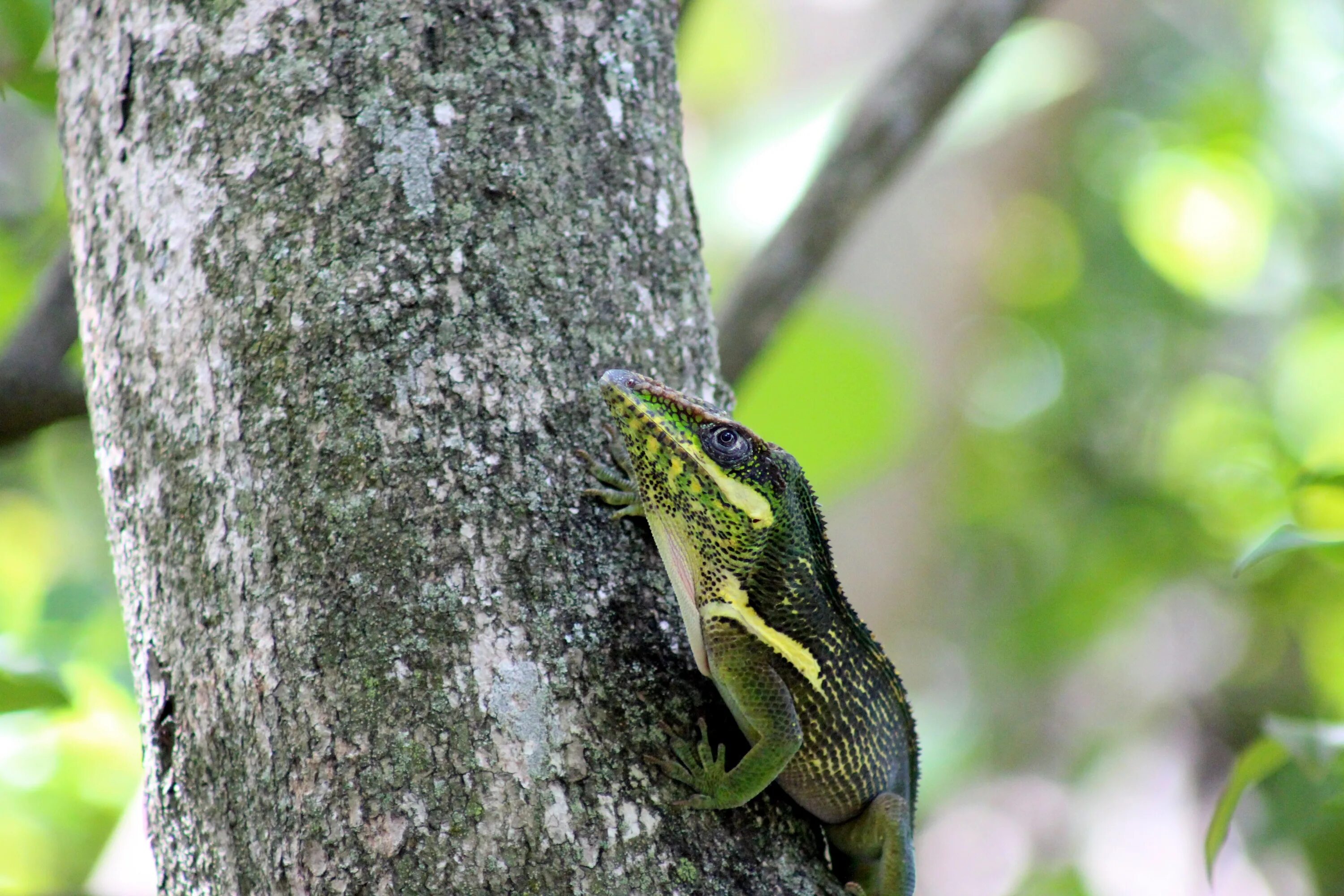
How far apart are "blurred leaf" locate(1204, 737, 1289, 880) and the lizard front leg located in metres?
1.12

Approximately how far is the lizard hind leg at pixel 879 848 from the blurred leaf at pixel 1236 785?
73 centimetres

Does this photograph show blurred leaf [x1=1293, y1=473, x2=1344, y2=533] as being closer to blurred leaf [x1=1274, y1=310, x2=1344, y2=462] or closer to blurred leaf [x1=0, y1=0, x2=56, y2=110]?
blurred leaf [x1=0, y1=0, x2=56, y2=110]

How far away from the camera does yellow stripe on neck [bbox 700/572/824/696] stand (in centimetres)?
234

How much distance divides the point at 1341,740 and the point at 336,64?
8.60 ft

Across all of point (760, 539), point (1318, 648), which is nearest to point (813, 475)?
point (760, 539)

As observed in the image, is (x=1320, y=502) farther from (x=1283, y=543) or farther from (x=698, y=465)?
(x=698, y=465)

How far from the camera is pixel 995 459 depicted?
30.7 ft

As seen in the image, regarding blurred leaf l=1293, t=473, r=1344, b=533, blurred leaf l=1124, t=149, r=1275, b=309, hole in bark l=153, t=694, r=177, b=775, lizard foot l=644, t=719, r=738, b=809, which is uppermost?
blurred leaf l=1124, t=149, r=1275, b=309

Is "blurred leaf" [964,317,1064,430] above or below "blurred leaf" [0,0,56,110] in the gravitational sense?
below

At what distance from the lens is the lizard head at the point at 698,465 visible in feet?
7.23

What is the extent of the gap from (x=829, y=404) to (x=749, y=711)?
2423mm

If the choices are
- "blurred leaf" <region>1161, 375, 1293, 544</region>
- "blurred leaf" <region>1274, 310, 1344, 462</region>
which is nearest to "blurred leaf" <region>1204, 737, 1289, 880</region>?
"blurred leaf" <region>1161, 375, 1293, 544</region>


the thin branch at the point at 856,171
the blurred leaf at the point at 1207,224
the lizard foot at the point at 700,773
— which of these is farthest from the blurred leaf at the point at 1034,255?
the lizard foot at the point at 700,773

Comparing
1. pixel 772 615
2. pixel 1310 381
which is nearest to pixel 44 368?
pixel 772 615
